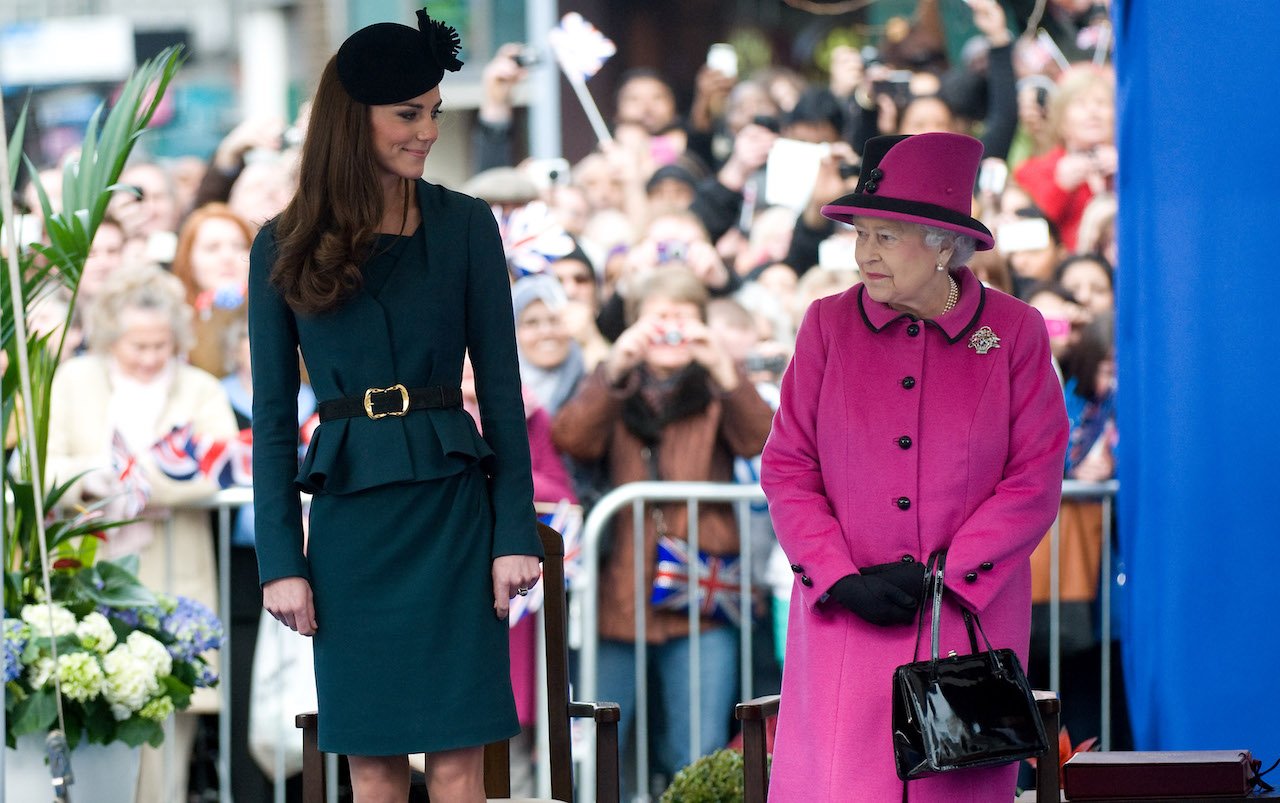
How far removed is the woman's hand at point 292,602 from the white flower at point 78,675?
1281 mm

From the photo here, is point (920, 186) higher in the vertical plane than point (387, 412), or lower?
higher

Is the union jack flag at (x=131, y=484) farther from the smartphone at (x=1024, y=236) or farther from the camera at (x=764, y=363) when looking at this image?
the smartphone at (x=1024, y=236)

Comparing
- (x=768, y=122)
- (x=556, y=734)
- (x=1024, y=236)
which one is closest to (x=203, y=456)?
(x=768, y=122)

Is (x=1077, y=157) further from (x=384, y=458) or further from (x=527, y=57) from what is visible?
(x=384, y=458)

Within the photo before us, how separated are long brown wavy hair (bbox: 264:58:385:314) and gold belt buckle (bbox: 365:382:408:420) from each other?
0.15 metres

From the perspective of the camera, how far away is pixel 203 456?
544cm

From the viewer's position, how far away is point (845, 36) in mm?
6211

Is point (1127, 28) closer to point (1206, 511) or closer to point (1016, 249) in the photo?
point (1016, 249)

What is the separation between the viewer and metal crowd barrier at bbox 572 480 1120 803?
5020mm

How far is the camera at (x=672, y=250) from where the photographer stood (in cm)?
593

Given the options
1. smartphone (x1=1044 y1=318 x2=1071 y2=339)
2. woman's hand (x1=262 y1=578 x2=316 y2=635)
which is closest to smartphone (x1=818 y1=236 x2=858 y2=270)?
smartphone (x1=1044 y1=318 x2=1071 y2=339)

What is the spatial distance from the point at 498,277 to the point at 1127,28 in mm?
2783

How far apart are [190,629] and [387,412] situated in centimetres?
165

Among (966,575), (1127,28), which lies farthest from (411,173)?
(1127,28)
